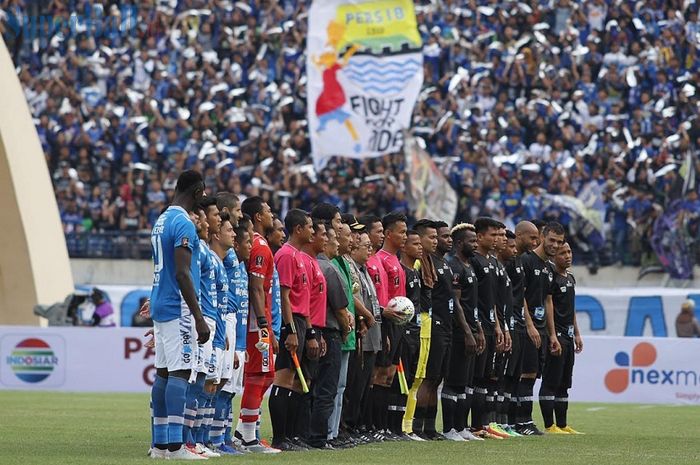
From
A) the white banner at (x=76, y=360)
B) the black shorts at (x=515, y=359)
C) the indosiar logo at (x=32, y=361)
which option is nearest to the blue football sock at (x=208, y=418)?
the black shorts at (x=515, y=359)

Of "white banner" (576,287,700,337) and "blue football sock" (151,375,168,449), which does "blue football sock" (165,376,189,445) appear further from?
"white banner" (576,287,700,337)

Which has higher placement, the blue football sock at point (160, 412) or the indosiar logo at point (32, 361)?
the blue football sock at point (160, 412)

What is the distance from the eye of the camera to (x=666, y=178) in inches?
1312

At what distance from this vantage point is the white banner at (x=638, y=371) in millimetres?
25891

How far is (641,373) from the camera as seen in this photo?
85.9 feet

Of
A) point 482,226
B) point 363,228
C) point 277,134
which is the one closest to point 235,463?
point 363,228

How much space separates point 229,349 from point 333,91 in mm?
17680

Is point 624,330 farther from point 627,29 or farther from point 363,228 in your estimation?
point 363,228

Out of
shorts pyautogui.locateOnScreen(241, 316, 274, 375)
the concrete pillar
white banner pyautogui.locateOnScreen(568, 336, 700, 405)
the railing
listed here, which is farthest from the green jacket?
the railing

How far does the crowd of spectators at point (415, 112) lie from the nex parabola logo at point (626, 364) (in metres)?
6.15

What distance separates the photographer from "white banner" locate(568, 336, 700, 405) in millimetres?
25891

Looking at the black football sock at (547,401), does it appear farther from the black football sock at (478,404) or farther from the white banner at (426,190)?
the white banner at (426,190)

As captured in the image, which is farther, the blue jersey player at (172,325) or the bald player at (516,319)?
the bald player at (516,319)

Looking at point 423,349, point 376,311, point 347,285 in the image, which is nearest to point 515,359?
point 423,349
